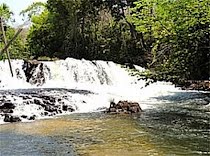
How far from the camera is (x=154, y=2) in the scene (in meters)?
9.53

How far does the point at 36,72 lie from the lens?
26781mm

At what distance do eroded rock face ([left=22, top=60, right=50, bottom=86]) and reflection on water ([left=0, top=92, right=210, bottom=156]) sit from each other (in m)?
10.9

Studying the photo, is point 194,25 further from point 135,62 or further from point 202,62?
point 135,62

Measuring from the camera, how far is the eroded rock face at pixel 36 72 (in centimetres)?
2647

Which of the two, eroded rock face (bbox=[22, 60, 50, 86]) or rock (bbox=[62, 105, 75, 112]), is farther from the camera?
eroded rock face (bbox=[22, 60, 50, 86])

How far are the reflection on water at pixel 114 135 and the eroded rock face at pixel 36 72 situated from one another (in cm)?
1091

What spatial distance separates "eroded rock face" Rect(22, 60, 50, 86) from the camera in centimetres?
2647

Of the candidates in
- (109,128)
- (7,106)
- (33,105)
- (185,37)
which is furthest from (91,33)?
(185,37)

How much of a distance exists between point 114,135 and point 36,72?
16.4m

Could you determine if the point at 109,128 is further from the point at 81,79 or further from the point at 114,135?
the point at 81,79

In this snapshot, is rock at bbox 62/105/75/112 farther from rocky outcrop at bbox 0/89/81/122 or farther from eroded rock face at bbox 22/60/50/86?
eroded rock face at bbox 22/60/50/86

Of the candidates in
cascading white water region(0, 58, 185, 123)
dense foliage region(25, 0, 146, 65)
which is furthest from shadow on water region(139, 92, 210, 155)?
dense foliage region(25, 0, 146, 65)

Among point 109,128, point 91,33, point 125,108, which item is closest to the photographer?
point 109,128

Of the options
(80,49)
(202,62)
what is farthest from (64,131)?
(80,49)
